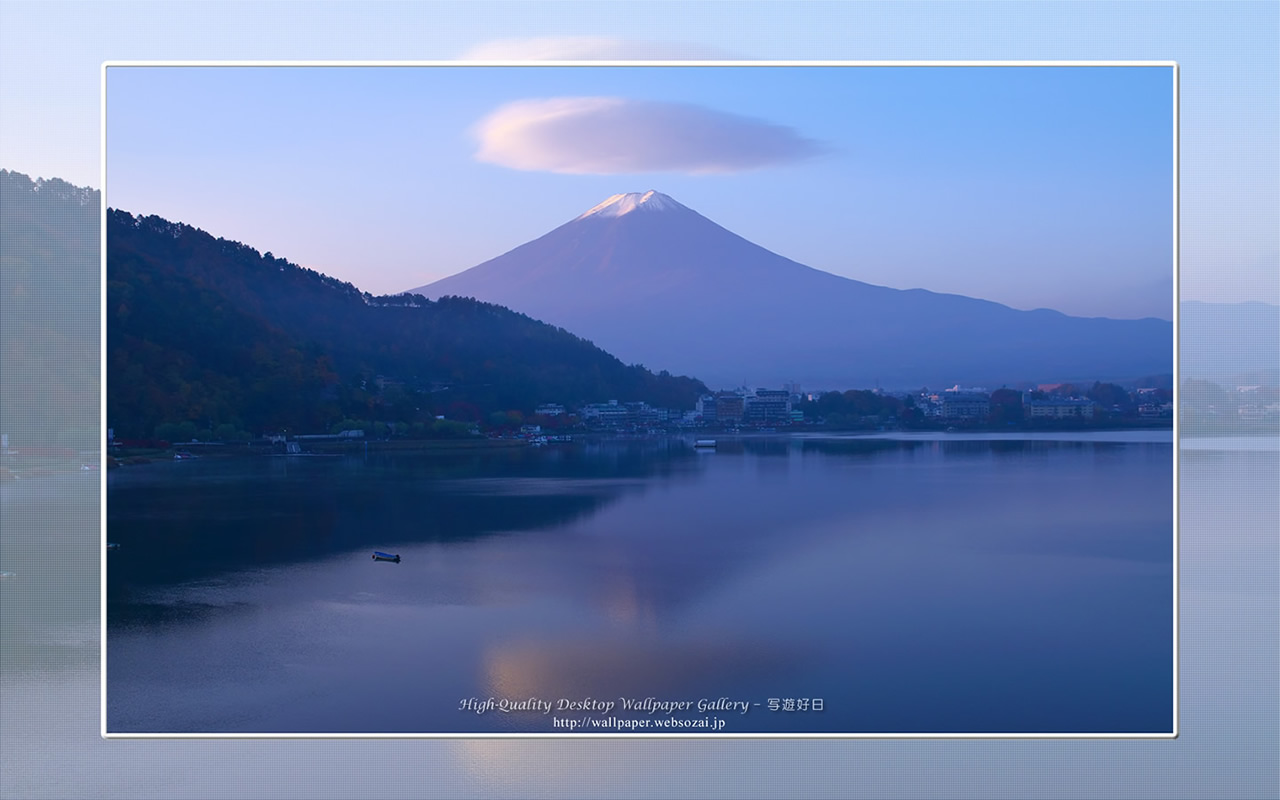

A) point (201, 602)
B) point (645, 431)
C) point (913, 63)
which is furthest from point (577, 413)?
point (913, 63)

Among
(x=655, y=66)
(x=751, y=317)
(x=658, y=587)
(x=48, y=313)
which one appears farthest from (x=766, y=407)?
(x=48, y=313)

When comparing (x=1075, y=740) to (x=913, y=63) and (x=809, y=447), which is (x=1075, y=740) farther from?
(x=913, y=63)

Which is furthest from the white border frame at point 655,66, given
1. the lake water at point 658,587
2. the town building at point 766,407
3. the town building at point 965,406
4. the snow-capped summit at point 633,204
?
the town building at point 766,407

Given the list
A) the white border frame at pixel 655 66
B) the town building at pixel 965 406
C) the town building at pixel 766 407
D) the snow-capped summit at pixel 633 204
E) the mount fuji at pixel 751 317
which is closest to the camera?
the white border frame at pixel 655 66

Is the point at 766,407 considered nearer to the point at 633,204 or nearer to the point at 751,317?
the point at 751,317

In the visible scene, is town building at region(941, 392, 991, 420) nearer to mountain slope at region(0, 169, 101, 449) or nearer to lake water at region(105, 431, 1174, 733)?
lake water at region(105, 431, 1174, 733)

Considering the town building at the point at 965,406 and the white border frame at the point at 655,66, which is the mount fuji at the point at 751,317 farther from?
the white border frame at the point at 655,66
